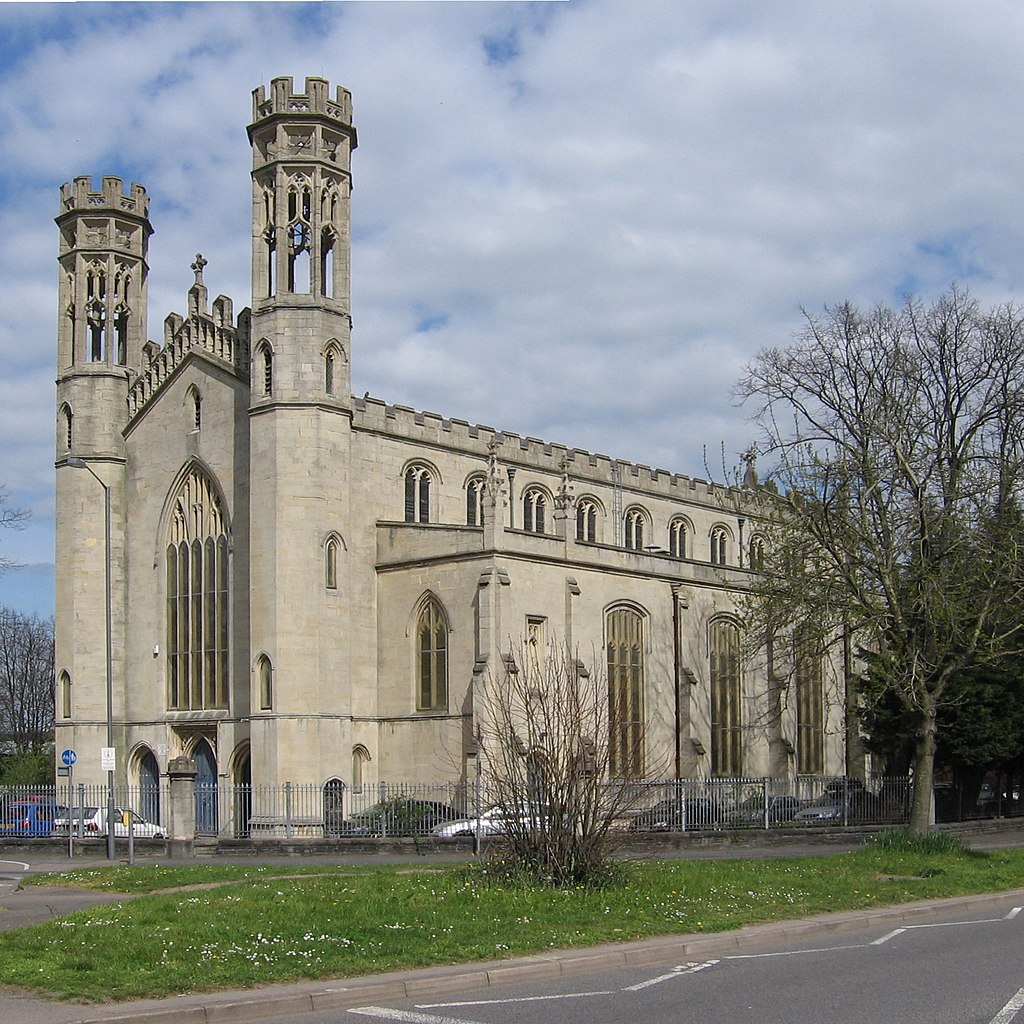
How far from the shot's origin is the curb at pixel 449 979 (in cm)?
1077

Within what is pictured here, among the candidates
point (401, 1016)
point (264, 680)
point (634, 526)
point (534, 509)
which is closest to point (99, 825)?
point (264, 680)

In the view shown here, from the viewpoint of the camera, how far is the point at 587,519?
173ft

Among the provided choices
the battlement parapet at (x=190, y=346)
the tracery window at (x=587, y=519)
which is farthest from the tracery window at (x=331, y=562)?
the tracery window at (x=587, y=519)

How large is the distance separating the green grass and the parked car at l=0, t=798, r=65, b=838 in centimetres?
1876

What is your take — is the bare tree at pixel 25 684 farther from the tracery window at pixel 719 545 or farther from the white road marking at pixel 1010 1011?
the white road marking at pixel 1010 1011

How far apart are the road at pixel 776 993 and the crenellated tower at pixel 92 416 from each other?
3616 cm

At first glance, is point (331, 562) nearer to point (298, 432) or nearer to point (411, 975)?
point (298, 432)

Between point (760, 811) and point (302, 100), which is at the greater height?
point (302, 100)

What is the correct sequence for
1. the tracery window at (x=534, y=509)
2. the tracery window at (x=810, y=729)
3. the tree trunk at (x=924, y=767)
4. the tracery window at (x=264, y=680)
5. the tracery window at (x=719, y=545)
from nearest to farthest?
the tree trunk at (x=924, y=767) → the tracery window at (x=264, y=680) → the tracery window at (x=534, y=509) → the tracery window at (x=810, y=729) → the tracery window at (x=719, y=545)

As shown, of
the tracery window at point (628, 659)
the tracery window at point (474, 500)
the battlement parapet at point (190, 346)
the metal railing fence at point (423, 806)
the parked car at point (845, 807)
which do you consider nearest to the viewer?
the metal railing fence at point (423, 806)

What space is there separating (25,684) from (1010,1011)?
82149mm

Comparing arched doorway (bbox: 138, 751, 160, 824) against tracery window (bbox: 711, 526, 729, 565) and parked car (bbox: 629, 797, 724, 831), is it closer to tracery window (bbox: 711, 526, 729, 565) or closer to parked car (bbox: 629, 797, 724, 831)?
parked car (bbox: 629, 797, 724, 831)

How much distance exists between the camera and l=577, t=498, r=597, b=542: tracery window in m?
52.4

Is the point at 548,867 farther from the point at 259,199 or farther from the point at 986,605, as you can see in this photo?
the point at 259,199
